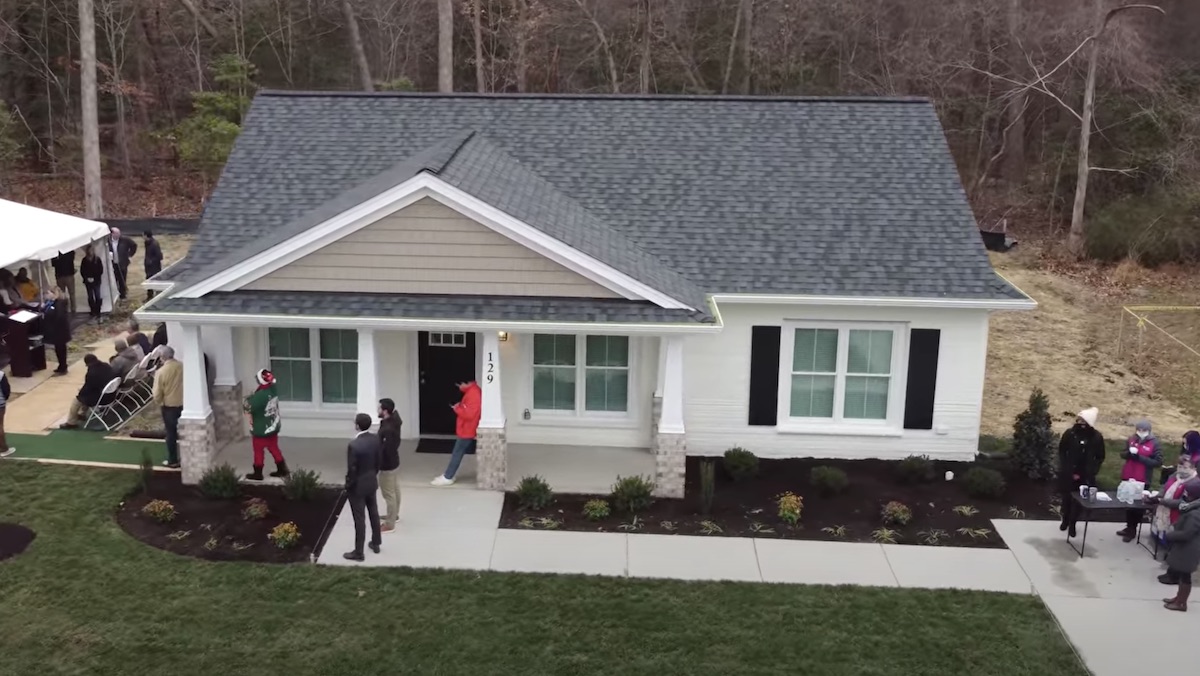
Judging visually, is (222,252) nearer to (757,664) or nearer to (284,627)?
(284,627)

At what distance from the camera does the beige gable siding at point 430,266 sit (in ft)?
46.1

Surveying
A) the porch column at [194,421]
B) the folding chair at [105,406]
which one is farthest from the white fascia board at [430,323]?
the folding chair at [105,406]

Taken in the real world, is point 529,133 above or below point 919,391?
above

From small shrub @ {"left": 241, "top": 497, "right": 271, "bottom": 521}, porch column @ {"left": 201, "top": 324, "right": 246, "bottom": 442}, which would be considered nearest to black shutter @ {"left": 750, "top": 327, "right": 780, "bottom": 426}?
small shrub @ {"left": 241, "top": 497, "right": 271, "bottom": 521}

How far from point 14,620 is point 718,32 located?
34.4 metres

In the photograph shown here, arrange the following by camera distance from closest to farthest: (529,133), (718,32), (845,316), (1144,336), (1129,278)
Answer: (845,316) < (529,133) < (1144,336) < (1129,278) < (718,32)

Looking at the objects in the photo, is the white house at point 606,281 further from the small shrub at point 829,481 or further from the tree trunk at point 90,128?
the tree trunk at point 90,128

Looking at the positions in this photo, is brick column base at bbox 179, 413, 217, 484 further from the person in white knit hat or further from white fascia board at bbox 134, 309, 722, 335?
the person in white knit hat

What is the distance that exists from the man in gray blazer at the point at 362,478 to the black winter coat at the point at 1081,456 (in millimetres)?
8560

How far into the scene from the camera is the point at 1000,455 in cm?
1614

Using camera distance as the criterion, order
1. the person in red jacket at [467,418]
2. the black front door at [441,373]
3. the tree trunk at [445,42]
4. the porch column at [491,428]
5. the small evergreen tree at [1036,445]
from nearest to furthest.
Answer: the porch column at [491,428]
the person in red jacket at [467,418]
the small evergreen tree at [1036,445]
the black front door at [441,373]
the tree trunk at [445,42]

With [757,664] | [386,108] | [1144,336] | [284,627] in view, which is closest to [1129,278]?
[1144,336]

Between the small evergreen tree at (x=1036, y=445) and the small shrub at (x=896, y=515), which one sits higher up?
the small evergreen tree at (x=1036, y=445)

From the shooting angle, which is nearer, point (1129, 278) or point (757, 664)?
point (757, 664)
